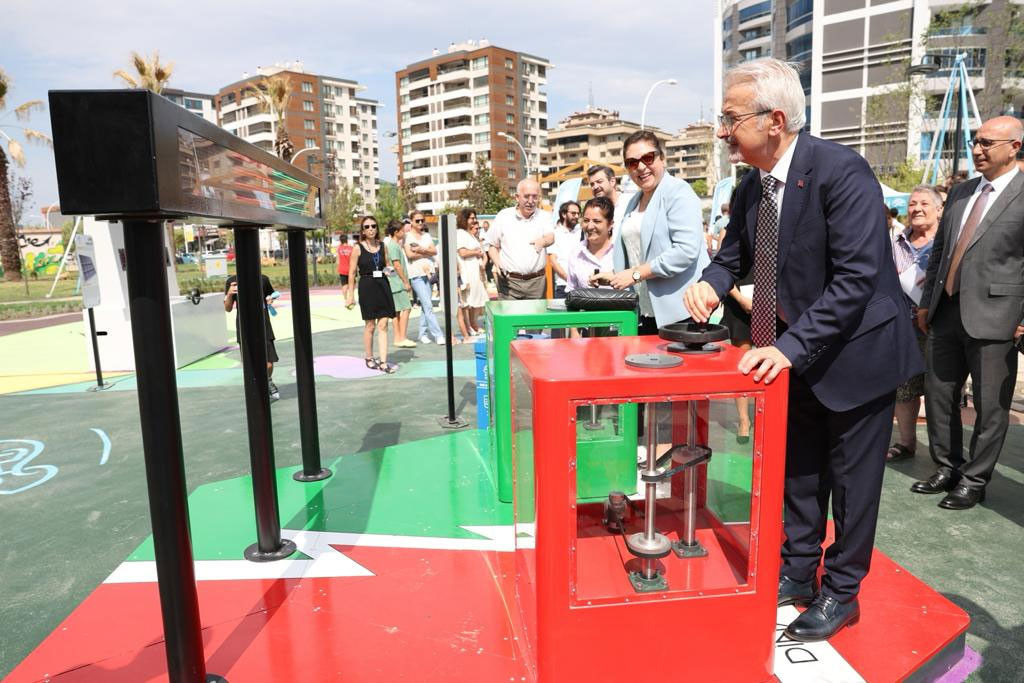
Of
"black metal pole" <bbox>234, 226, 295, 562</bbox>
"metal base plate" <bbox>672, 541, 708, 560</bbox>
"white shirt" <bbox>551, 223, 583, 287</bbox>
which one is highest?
"white shirt" <bbox>551, 223, 583, 287</bbox>

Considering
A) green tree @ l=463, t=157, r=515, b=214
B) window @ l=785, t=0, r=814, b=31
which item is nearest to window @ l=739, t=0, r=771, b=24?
window @ l=785, t=0, r=814, b=31

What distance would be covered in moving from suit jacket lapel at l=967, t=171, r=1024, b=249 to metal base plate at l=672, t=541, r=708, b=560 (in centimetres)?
261

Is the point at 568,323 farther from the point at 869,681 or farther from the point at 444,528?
the point at 869,681

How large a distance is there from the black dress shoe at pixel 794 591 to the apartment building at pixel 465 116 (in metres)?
81.1

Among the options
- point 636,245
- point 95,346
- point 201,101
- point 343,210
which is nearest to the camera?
point 636,245

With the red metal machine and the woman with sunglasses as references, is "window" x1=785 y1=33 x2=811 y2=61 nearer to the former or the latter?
the woman with sunglasses

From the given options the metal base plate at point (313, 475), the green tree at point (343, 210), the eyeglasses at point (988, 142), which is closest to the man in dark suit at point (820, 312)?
the eyeglasses at point (988, 142)

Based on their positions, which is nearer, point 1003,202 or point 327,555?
point 327,555

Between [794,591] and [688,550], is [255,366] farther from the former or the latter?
[794,591]

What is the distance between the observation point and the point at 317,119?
316 ft

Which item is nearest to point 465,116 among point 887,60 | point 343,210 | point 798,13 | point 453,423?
point 343,210

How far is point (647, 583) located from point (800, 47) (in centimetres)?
6752

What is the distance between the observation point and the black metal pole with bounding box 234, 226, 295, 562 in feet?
9.59

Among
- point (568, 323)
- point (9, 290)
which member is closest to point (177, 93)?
point (9, 290)
